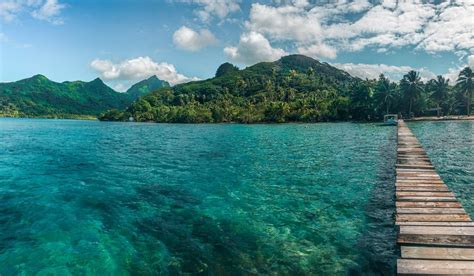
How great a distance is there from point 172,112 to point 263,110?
64766 millimetres

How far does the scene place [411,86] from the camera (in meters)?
132

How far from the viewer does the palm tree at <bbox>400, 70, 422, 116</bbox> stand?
5172 inches

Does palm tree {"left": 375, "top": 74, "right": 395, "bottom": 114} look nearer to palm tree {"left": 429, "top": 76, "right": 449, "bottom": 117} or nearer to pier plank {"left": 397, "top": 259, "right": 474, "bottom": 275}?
palm tree {"left": 429, "top": 76, "right": 449, "bottom": 117}

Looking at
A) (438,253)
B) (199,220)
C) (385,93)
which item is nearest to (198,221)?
(199,220)

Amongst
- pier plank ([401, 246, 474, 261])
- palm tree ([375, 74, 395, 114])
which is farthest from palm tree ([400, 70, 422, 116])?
pier plank ([401, 246, 474, 261])

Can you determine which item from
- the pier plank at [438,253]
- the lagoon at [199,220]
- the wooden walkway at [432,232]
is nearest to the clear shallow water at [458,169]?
the lagoon at [199,220]

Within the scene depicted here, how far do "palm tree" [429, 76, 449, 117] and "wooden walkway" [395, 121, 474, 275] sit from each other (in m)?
147

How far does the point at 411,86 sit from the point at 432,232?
465 feet

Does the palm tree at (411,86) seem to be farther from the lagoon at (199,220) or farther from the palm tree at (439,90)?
the lagoon at (199,220)

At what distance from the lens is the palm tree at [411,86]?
13138 centimetres

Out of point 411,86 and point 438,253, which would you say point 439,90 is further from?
point 438,253

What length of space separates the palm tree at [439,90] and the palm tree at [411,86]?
36.8 ft

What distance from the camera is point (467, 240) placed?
31.3ft

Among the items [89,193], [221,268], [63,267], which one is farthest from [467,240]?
[89,193]
